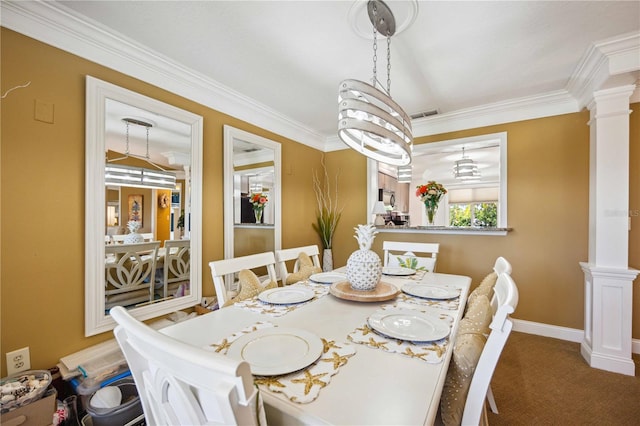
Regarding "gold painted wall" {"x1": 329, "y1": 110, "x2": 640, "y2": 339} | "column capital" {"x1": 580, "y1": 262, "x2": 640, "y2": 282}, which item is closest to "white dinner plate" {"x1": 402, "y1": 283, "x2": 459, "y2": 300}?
"column capital" {"x1": 580, "y1": 262, "x2": 640, "y2": 282}

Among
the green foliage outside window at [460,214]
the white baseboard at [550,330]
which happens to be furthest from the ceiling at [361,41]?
the green foliage outside window at [460,214]

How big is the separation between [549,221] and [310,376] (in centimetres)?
290

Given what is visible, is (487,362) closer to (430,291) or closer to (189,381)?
(430,291)

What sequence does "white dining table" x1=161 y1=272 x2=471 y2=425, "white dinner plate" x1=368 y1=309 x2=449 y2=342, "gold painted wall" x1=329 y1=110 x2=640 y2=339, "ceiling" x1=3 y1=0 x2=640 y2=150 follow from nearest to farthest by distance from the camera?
"white dining table" x1=161 y1=272 x2=471 y2=425, "white dinner plate" x1=368 y1=309 x2=449 y2=342, "ceiling" x1=3 y1=0 x2=640 y2=150, "gold painted wall" x1=329 y1=110 x2=640 y2=339

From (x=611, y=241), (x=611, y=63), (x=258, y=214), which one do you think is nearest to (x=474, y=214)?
(x=611, y=241)

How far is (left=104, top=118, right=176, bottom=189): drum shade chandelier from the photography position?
174 centimetres

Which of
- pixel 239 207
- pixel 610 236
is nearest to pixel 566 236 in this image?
pixel 610 236

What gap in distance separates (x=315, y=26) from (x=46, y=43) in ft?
4.89

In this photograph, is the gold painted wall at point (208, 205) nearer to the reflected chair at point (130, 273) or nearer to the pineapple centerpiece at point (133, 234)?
the reflected chair at point (130, 273)

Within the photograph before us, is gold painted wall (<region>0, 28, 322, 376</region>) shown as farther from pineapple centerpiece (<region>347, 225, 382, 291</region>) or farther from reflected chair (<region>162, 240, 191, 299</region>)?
pineapple centerpiece (<region>347, 225, 382, 291</region>)

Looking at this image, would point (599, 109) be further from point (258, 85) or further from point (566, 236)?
point (258, 85)

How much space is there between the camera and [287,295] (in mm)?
1521

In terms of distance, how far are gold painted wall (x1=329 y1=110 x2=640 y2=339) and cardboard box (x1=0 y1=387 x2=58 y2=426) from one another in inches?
130

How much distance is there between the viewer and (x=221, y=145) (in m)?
2.46
